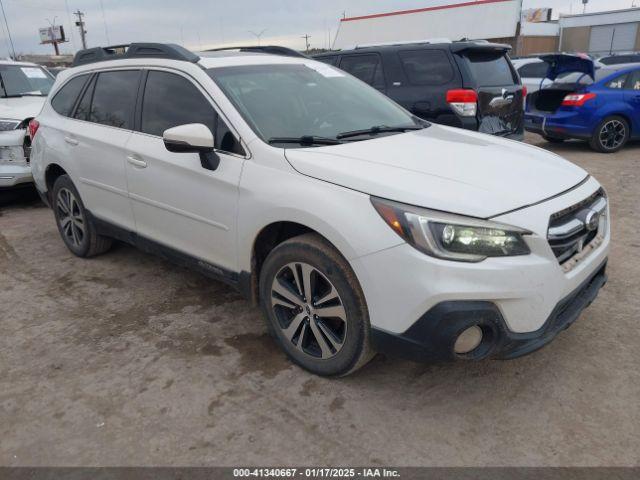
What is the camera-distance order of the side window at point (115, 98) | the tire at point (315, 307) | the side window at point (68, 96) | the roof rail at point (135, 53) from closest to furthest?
the tire at point (315, 307) → the roof rail at point (135, 53) → the side window at point (115, 98) → the side window at point (68, 96)

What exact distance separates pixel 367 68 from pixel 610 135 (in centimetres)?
465

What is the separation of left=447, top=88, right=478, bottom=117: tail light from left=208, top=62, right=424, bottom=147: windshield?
2.62m

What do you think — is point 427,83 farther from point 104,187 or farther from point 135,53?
point 104,187

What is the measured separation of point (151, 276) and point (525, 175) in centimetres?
303

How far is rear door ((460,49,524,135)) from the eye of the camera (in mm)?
6242

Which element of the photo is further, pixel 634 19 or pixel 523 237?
pixel 634 19

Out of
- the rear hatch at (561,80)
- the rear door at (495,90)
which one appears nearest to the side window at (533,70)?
the rear hatch at (561,80)

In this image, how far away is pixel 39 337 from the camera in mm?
3395

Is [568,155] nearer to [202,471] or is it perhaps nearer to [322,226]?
[322,226]

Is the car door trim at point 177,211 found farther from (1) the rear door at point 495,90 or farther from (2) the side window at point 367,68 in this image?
(2) the side window at point 367,68

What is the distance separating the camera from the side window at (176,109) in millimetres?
3066

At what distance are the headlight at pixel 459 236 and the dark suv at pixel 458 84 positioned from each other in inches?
168

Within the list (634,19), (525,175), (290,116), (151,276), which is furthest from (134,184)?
(634,19)

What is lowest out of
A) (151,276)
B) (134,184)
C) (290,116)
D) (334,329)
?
(151,276)
